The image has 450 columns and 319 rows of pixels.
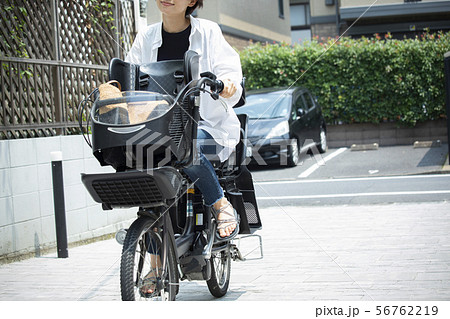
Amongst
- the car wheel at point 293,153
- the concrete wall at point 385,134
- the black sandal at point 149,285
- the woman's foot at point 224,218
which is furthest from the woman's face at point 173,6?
the car wheel at point 293,153

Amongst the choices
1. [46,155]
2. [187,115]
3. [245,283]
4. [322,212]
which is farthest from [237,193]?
[322,212]

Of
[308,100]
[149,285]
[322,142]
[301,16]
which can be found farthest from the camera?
[322,142]

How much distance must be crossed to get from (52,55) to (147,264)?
12.6 feet

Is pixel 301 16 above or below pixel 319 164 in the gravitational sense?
above

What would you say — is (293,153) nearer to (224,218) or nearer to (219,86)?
(224,218)

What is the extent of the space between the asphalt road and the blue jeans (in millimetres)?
4768

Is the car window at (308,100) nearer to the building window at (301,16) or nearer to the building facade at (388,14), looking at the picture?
the building window at (301,16)

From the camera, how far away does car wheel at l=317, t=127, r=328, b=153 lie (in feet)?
43.0

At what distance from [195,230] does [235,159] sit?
0.67 m

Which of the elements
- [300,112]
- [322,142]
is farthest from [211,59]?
[322,142]

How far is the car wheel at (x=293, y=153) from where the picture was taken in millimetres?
11466

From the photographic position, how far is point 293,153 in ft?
38.6
